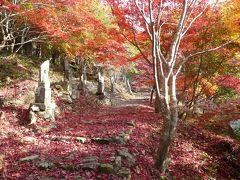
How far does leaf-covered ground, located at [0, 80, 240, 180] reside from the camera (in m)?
6.84

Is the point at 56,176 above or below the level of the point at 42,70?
below

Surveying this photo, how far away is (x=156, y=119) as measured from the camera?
45.6ft

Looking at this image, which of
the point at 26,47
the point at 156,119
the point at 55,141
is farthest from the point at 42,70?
the point at 26,47

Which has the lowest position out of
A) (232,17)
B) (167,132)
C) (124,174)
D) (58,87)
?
(124,174)

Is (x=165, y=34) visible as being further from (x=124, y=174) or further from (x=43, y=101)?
(x=124, y=174)

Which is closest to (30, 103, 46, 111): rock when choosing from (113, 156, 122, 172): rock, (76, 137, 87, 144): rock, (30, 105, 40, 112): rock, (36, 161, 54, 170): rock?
(30, 105, 40, 112): rock

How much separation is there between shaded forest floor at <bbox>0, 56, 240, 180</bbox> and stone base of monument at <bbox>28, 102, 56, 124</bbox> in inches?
9.8

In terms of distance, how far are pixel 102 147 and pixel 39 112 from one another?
419cm

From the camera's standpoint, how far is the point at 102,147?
8.60 metres

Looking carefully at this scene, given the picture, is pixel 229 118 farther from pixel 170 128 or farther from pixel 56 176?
pixel 56 176

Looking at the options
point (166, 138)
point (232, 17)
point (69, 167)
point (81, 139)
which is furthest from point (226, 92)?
point (69, 167)

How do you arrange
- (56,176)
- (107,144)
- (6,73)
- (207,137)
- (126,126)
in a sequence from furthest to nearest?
1. (6,73)
2. (207,137)
3. (126,126)
4. (107,144)
5. (56,176)

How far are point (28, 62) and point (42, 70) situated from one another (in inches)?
373

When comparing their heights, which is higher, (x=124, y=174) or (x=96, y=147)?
(x=96, y=147)
